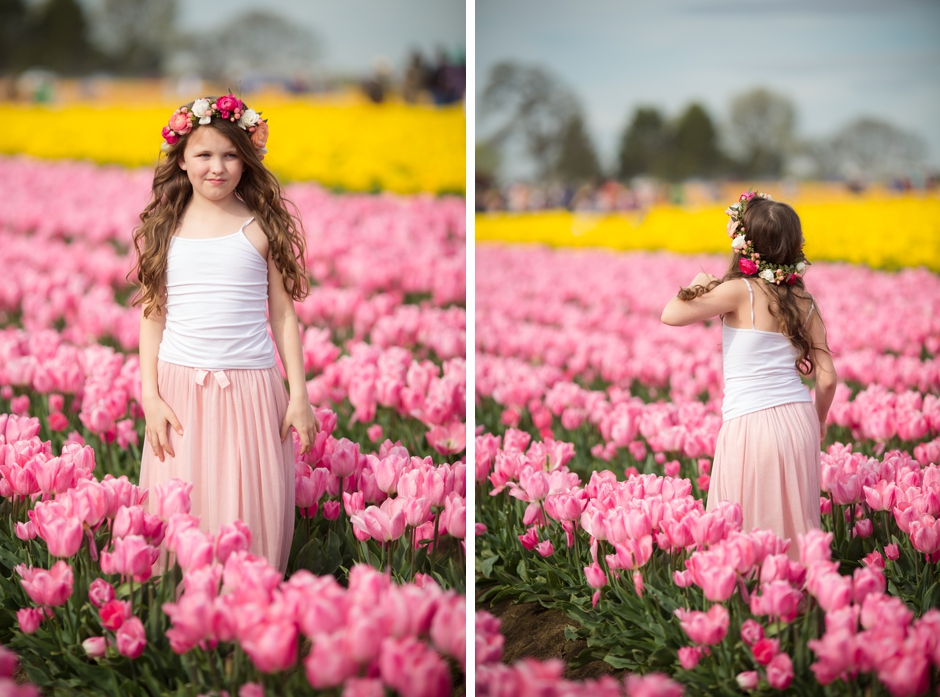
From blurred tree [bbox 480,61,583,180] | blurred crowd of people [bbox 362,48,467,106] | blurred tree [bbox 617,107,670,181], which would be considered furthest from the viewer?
blurred tree [bbox 617,107,670,181]

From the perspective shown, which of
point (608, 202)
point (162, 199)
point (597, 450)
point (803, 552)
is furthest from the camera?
point (608, 202)

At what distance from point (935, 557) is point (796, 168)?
4.27 m

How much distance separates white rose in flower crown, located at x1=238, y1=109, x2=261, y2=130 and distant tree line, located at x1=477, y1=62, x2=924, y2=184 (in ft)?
6.92

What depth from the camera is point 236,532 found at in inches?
69.6

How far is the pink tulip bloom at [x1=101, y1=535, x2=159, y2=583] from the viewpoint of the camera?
1774 mm

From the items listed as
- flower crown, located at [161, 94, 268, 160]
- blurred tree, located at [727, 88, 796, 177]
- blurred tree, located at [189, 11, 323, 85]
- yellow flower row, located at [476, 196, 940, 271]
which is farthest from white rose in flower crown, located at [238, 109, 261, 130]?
blurred tree, located at [727, 88, 796, 177]

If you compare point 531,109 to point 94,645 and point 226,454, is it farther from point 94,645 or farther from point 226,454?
point 94,645

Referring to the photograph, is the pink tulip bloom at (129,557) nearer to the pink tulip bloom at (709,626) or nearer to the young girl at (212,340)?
the young girl at (212,340)

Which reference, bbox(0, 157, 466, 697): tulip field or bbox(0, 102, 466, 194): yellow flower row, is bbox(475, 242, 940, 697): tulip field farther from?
bbox(0, 102, 466, 194): yellow flower row

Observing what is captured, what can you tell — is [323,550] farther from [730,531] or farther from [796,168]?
[796,168]

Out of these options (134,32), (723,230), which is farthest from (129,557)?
(723,230)

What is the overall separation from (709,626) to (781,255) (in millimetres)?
959

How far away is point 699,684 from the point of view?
191 cm

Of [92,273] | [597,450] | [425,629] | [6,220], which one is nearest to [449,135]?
[92,273]
